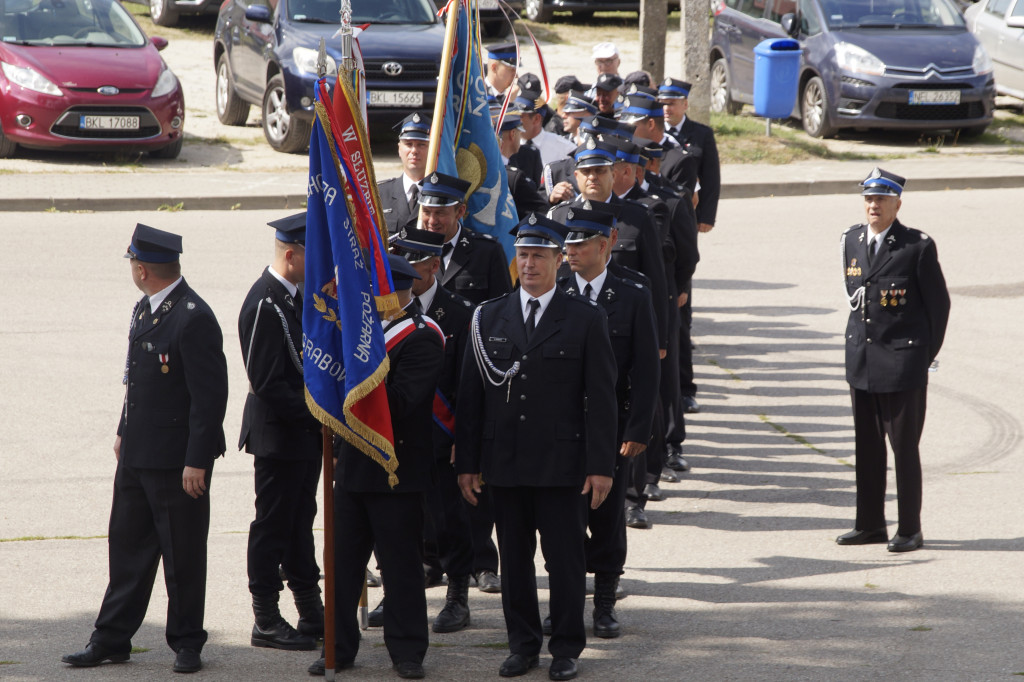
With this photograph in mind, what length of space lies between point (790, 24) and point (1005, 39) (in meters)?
4.63

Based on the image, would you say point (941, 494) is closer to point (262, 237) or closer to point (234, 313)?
point (234, 313)

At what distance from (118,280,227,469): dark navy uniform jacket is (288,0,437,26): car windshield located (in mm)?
12451

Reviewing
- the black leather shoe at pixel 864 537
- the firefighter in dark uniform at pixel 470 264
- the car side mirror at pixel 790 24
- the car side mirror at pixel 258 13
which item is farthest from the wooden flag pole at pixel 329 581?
the car side mirror at pixel 790 24

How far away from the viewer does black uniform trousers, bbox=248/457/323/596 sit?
6.08 meters

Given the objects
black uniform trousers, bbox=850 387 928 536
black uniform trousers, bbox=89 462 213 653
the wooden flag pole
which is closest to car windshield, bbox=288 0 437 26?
black uniform trousers, bbox=850 387 928 536

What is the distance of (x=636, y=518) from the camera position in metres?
7.70

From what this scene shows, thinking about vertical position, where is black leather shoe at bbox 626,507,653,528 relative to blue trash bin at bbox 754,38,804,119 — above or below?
below

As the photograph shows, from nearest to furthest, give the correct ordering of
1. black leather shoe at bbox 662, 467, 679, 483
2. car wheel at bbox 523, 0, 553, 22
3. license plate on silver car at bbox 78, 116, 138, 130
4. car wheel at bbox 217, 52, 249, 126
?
black leather shoe at bbox 662, 467, 679, 483
license plate on silver car at bbox 78, 116, 138, 130
car wheel at bbox 217, 52, 249, 126
car wheel at bbox 523, 0, 553, 22

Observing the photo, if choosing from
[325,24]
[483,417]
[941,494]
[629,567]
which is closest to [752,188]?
[325,24]

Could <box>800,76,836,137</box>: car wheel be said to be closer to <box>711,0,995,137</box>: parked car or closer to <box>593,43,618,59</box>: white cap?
<box>711,0,995,137</box>: parked car

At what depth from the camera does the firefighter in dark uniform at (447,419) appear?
6.37 metres

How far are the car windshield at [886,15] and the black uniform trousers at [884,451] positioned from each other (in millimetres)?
13069

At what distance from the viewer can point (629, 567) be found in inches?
282

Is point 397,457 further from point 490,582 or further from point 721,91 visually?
point 721,91
